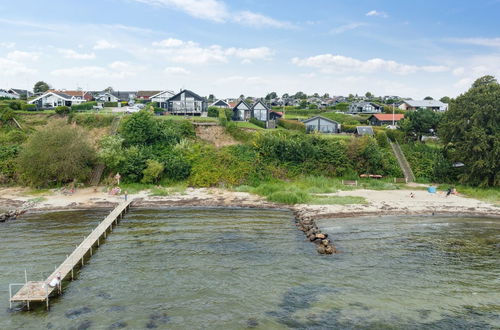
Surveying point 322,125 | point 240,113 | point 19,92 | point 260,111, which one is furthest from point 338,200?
point 19,92

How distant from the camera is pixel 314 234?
93.8 ft

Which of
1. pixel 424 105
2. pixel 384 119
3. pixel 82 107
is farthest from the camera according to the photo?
pixel 424 105

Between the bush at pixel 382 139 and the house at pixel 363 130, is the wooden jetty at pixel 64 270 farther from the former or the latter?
the house at pixel 363 130

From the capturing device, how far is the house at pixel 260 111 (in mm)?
65750

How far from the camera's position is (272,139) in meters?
48.4

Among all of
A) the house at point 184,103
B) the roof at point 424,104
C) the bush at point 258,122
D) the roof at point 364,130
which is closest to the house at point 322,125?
the roof at point 364,130

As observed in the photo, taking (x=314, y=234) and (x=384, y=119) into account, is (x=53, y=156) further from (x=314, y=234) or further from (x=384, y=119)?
(x=384, y=119)

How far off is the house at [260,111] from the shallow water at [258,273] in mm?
35034

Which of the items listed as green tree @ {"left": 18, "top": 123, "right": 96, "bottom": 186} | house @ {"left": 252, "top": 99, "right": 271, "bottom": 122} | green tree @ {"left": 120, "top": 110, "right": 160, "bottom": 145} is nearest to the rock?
green tree @ {"left": 18, "top": 123, "right": 96, "bottom": 186}

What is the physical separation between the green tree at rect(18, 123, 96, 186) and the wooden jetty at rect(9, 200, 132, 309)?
10428 millimetres

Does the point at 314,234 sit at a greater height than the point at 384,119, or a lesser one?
lesser

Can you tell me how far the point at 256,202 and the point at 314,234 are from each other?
1041 centimetres

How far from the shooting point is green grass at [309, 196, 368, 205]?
37062mm

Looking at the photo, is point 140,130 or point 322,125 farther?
point 322,125
